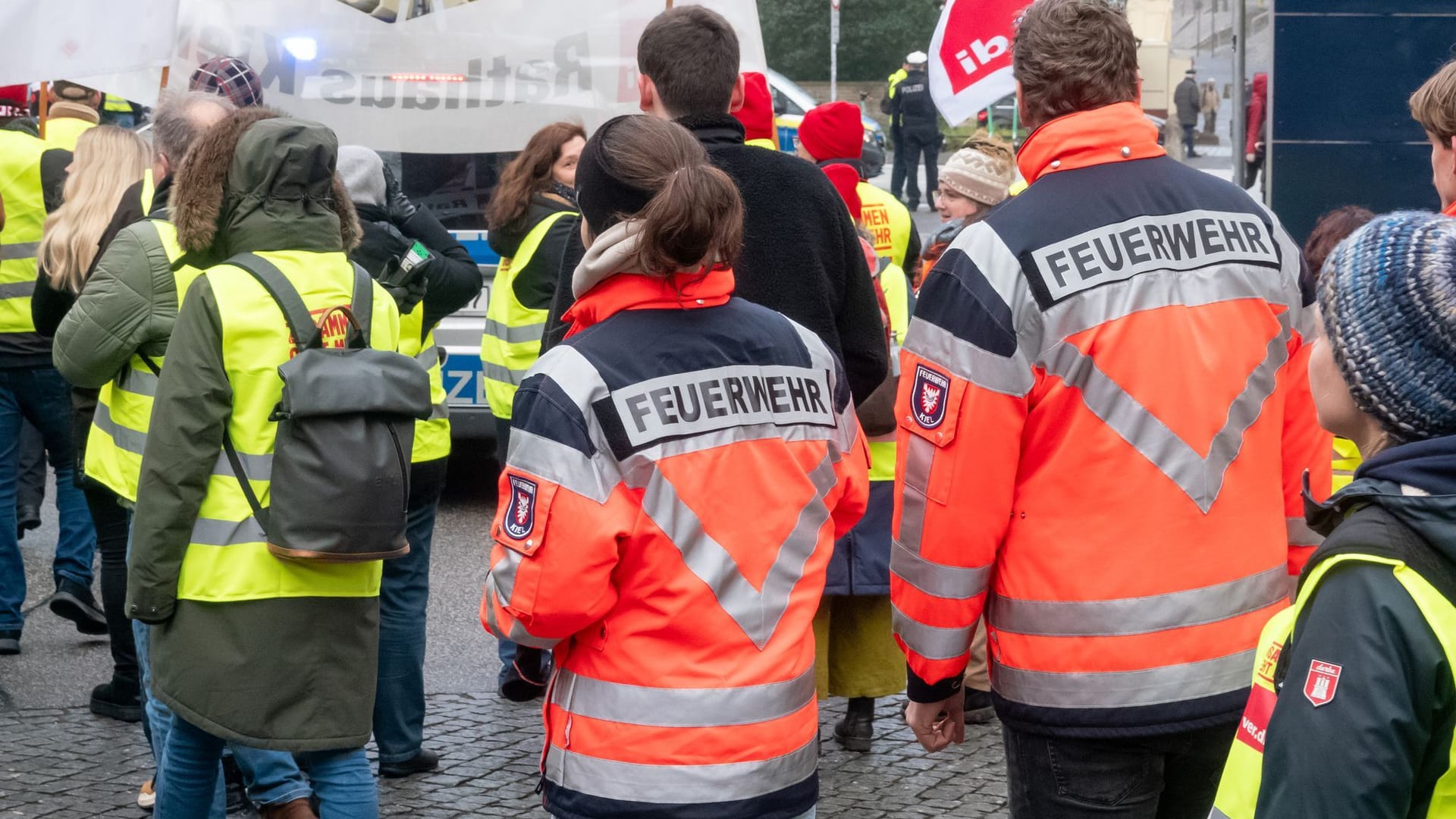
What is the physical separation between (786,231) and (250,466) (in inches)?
49.8

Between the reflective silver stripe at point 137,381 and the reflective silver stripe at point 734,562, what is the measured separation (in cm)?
206

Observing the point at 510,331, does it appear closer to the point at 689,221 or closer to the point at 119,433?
the point at 119,433

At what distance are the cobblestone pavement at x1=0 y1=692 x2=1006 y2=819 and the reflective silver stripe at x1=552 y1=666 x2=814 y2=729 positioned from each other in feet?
6.45

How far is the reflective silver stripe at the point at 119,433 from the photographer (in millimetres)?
4164

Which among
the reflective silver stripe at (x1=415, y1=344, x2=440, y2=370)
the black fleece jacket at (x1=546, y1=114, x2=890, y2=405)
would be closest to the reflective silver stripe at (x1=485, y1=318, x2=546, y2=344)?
the reflective silver stripe at (x1=415, y1=344, x2=440, y2=370)

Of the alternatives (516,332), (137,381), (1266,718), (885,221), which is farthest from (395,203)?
(1266,718)

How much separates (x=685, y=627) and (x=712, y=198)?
2.22 ft

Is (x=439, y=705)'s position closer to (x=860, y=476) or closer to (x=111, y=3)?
(x=111, y=3)

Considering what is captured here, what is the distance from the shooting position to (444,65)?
738 centimetres

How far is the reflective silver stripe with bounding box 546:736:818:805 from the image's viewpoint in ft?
8.29

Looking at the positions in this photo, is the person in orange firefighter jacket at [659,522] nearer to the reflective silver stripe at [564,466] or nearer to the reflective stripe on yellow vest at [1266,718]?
the reflective silver stripe at [564,466]

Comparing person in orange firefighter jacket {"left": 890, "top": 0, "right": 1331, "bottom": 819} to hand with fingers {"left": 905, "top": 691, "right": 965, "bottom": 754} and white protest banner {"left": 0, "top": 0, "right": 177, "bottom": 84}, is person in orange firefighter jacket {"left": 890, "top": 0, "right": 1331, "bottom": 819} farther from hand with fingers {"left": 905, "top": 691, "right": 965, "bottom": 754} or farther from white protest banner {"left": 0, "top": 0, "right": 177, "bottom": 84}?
white protest banner {"left": 0, "top": 0, "right": 177, "bottom": 84}

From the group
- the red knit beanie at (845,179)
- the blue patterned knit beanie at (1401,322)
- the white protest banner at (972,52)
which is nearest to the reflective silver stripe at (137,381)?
the red knit beanie at (845,179)

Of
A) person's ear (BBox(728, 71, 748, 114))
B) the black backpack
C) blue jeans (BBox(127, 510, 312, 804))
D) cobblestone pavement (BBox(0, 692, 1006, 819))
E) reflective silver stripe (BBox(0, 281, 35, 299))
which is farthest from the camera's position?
reflective silver stripe (BBox(0, 281, 35, 299))
